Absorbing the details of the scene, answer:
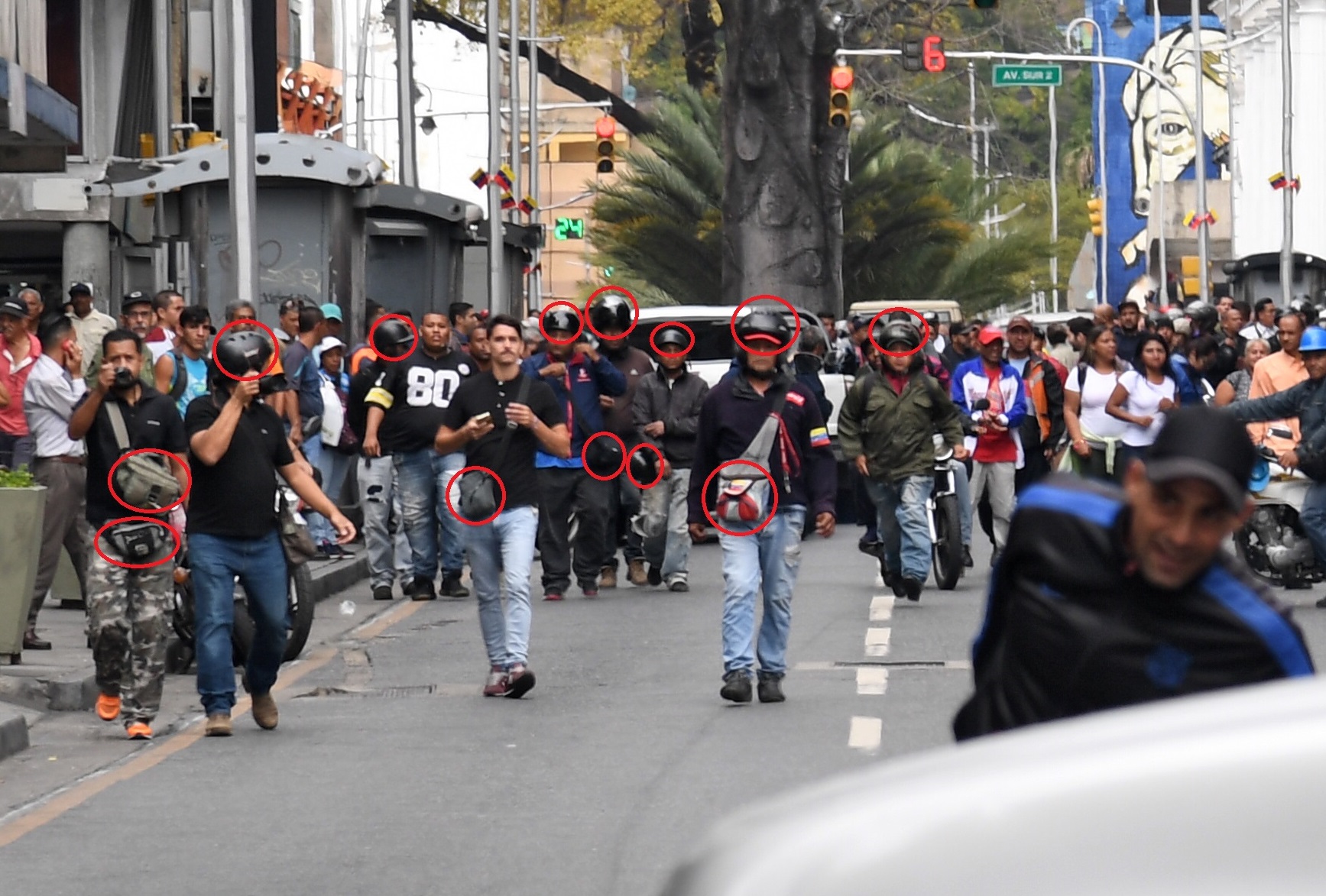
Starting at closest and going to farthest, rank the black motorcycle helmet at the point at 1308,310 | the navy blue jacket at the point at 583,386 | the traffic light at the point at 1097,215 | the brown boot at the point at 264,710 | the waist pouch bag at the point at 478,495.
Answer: the brown boot at the point at 264,710, the waist pouch bag at the point at 478,495, the navy blue jacket at the point at 583,386, the black motorcycle helmet at the point at 1308,310, the traffic light at the point at 1097,215

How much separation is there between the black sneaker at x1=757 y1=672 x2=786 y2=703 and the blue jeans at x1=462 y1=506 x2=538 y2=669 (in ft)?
3.70

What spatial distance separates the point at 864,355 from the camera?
73.6 feet

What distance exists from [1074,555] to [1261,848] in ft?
5.65

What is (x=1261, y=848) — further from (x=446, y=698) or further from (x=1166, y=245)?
(x=1166, y=245)

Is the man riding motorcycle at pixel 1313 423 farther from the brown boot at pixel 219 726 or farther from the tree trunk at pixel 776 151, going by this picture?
the tree trunk at pixel 776 151

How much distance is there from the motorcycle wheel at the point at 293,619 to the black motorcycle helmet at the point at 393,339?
4.58m

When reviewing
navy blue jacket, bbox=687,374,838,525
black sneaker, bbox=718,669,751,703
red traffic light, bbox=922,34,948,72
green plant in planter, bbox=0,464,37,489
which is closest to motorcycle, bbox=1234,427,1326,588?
navy blue jacket, bbox=687,374,838,525

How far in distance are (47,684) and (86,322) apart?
5920mm

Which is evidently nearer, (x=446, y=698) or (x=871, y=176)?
(x=446, y=698)

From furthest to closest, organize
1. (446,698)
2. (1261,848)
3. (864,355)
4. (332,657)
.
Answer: (864,355) → (332,657) → (446,698) → (1261,848)

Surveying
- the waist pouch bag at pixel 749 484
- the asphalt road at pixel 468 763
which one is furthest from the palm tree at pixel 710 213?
the waist pouch bag at pixel 749 484

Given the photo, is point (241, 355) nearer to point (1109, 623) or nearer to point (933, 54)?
point (1109, 623)

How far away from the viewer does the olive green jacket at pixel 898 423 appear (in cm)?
1522

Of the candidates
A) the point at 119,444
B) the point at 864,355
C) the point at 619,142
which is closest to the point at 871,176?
the point at 864,355
